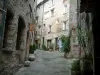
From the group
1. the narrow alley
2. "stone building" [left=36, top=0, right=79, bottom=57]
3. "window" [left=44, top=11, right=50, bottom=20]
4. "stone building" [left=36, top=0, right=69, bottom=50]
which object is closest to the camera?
the narrow alley

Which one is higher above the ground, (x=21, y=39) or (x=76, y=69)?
(x=21, y=39)

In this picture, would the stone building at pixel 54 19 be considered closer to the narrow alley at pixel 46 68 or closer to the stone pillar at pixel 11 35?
the narrow alley at pixel 46 68

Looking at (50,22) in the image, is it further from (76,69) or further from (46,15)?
(76,69)

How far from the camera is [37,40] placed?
32.6 m

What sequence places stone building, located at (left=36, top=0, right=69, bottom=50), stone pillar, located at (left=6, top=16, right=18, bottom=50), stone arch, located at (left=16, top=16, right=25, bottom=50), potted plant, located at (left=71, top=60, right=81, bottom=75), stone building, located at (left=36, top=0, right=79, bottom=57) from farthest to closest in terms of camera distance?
1. stone building, located at (left=36, top=0, right=69, bottom=50)
2. stone building, located at (left=36, top=0, right=79, bottom=57)
3. stone arch, located at (left=16, top=16, right=25, bottom=50)
4. stone pillar, located at (left=6, top=16, right=18, bottom=50)
5. potted plant, located at (left=71, top=60, right=81, bottom=75)

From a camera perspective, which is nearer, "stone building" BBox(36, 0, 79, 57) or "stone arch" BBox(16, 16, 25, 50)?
"stone arch" BBox(16, 16, 25, 50)

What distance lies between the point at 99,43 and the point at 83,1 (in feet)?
5.88

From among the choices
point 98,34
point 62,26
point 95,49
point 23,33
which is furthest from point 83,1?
point 62,26

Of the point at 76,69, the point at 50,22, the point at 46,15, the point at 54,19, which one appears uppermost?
the point at 46,15

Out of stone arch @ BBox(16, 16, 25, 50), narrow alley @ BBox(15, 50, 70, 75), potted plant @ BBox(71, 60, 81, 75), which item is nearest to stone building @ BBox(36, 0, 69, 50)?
narrow alley @ BBox(15, 50, 70, 75)

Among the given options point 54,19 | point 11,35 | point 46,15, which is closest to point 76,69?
point 11,35

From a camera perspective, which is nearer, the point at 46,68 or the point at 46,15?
the point at 46,68

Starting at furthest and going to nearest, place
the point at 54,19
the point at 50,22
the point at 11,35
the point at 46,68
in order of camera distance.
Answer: the point at 50,22
the point at 54,19
the point at 46,68
the point at 11,35

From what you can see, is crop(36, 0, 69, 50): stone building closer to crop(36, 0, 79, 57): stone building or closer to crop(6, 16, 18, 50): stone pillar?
crop(36, 0, 79, 57): stone building
